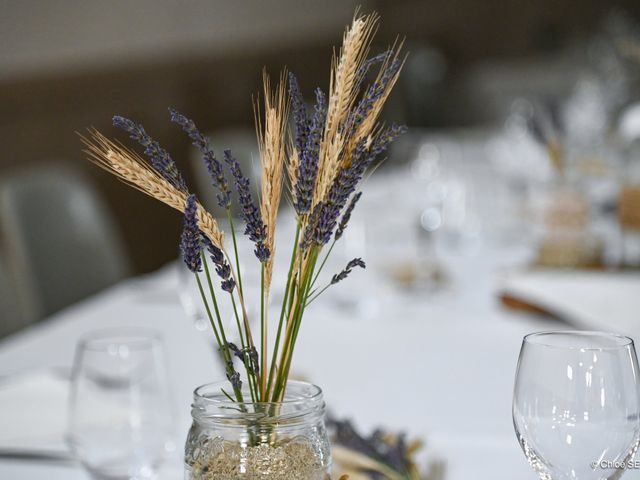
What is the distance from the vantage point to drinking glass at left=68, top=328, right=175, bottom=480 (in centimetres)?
89

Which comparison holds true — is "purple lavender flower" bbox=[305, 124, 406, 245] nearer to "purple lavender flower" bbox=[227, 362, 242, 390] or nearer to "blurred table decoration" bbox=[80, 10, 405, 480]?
"blurred table decoration" bbox=[80, 10, 405, 480]

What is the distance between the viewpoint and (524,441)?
708 mm

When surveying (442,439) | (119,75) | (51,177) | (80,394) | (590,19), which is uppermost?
(590,19)

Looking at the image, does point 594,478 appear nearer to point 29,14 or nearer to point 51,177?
point 51,177

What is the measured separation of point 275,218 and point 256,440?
0.47ft

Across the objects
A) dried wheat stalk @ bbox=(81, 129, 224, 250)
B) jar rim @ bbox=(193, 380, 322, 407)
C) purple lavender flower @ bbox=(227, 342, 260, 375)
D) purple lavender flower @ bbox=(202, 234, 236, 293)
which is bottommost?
jar rim @ bbox=(193, 380, 322, 407)

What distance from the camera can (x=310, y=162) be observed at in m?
0.59

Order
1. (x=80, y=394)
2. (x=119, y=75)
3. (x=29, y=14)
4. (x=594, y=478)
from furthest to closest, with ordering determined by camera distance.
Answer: (x=119, y=75), (x=29, y=14), (x=80, y=394), (x=594, y=478)

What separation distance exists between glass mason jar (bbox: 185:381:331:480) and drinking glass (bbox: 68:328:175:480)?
246 mm

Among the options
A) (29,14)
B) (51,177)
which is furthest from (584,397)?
(29,14)

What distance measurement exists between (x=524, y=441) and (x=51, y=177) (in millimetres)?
2008

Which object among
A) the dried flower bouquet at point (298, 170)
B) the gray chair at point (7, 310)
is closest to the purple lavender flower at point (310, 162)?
the dried flower bouquet at point (298, 170)

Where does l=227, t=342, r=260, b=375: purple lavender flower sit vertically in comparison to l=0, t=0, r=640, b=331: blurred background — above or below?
below

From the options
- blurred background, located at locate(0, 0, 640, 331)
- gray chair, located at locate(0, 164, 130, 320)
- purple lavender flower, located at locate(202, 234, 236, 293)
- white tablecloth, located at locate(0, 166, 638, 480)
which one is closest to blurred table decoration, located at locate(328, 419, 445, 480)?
white tablecloth, located at locate(0, 166, 638, 480)
